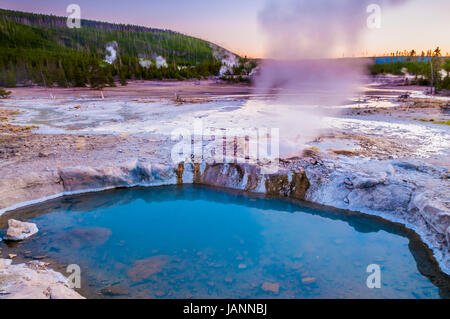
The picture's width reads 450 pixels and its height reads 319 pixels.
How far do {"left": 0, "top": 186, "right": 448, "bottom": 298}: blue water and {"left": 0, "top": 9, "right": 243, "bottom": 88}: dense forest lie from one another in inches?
1079

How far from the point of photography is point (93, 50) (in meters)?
69.1

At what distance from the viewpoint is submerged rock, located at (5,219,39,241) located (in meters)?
4.13

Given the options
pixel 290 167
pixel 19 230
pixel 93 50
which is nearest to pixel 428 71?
pixel 290 167

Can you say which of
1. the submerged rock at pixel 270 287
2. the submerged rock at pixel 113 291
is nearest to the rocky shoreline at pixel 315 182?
the submerged rock at pixel 270 287

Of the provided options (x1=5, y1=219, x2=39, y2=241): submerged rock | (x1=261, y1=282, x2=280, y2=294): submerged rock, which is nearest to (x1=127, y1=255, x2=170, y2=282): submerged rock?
(x1=261, y1=282, x2=280, y2=294): submerged rock

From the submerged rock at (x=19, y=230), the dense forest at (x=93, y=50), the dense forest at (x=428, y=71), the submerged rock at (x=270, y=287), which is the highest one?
the dense forest at (x=93, y=50)

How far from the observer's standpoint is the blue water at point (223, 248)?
324cm

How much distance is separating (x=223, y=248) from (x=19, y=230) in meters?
3.18

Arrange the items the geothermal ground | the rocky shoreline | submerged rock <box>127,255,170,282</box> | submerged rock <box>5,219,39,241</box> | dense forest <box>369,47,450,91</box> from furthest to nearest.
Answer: dense forest <box>369,47,450,91</box>, the geothermal ground, the rocky shoreline, submerged rock <box>5,219,39,241</box>, submerged rock <box>127,255,170,282</box>

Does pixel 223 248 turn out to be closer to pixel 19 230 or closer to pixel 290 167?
pixel 290 167

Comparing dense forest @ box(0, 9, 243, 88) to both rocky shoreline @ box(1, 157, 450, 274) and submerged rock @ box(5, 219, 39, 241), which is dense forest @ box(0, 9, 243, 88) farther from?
submerged rock @ box(5, 219, 39, 241)

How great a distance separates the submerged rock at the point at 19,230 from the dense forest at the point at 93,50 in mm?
27465

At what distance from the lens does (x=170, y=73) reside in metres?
37.5

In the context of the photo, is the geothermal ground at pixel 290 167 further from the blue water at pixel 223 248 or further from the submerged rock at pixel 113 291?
the submerged rock at pixel 113 291
